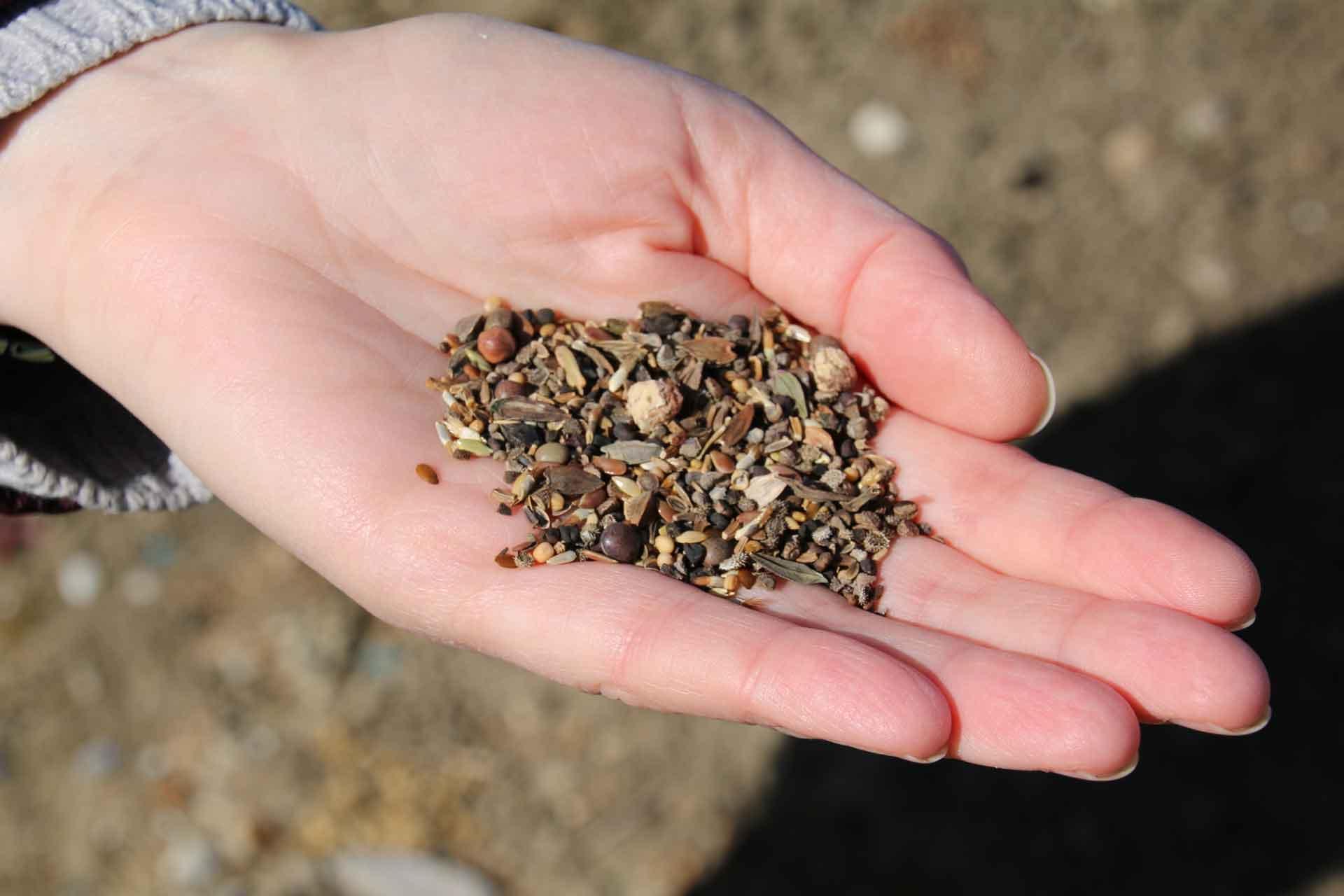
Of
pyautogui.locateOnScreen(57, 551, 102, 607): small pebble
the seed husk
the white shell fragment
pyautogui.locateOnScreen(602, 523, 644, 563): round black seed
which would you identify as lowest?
pyautogui.locateOnScreen(57, 551, 102, 607): small pebble

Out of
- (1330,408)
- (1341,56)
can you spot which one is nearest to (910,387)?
(1330,408)

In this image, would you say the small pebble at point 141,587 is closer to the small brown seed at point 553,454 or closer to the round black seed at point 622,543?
the small brown seed at point 553,454

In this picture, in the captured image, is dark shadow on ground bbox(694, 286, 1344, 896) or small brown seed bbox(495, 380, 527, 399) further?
dark shadow on ground bbox(694, 286, 1344, 896)

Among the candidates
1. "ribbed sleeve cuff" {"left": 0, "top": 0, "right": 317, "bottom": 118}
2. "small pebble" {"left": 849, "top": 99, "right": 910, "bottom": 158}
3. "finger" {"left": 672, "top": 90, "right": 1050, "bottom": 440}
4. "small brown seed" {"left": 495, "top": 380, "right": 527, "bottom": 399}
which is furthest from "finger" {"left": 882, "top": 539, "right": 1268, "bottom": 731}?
"small pebble" {"left": 849, "top": 99, "right": 910, "bottom": 158}

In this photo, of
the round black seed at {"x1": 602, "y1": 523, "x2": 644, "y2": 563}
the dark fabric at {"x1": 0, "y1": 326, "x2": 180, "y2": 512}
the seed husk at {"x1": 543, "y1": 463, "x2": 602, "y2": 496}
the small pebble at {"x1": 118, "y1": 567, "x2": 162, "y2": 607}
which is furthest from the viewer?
the small pebble at {"x1": 118, "y1": 567, "x2": 162, "y2": 607}

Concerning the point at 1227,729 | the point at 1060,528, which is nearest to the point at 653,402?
the point at 1060,528

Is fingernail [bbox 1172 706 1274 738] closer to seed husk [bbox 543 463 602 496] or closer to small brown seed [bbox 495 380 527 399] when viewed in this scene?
seed husk [bbox 543 463 602 496]

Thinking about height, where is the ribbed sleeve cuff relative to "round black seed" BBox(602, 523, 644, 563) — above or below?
above
